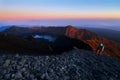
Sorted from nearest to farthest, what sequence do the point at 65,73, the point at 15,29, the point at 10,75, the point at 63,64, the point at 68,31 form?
1. the point at 10,75
2. the point at 65,73
3. the point at 63,64
4. the point at 68,31
5. the point at 15,29

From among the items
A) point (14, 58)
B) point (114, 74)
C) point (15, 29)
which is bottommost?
point (15, 29)

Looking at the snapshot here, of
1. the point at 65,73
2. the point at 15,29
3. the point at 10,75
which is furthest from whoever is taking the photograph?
the point at 15,29

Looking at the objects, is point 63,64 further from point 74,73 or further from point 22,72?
point 22,72

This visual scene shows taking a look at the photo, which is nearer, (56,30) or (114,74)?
(114,74)

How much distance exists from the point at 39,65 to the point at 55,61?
2.59 m

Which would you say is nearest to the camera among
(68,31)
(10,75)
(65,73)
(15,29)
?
(10,75)

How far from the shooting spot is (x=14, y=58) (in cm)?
1997

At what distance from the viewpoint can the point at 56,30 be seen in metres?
154

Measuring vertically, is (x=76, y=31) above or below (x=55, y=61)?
below

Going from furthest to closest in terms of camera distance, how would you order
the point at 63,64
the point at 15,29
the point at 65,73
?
the point at 15,29 < the point at 63,64 < the point at 65,73

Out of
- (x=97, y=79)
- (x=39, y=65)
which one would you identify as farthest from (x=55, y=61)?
(x=97, y=79)

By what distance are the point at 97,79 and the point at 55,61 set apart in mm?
3938

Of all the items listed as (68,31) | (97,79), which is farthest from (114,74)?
(68,31)

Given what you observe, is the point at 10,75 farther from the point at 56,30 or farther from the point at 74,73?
the point at 56,30
